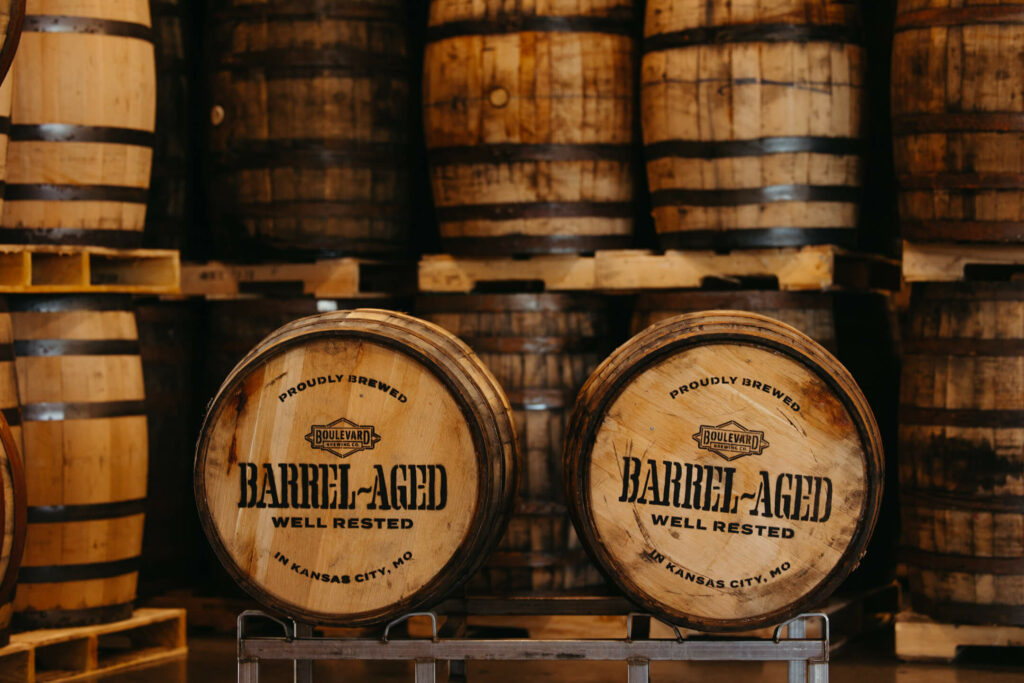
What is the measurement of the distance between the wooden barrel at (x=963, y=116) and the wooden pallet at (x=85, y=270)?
3.12 metres

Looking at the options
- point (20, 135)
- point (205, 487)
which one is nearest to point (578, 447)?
point (205, 487)

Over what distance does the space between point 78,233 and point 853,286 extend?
326 cm

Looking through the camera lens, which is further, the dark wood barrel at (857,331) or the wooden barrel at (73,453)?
the dark wood barrel at (857,331)

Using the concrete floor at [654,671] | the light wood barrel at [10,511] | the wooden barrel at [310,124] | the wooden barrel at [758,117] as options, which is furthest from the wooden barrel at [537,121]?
the light wood barrel at [10,511]

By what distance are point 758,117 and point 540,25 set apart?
3.35ft

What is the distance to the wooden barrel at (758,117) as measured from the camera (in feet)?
19.9

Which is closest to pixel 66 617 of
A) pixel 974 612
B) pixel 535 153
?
pixel 535 153

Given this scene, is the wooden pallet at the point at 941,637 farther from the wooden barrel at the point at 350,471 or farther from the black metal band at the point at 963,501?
the wooden barrel at the point at 350,471

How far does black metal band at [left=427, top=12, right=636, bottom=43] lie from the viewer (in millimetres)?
6340

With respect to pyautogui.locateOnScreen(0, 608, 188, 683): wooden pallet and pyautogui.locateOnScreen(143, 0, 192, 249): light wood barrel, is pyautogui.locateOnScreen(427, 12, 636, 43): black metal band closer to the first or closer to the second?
pyautogui.locateOnScreen(143, 0, 192, 249): light wood barrel

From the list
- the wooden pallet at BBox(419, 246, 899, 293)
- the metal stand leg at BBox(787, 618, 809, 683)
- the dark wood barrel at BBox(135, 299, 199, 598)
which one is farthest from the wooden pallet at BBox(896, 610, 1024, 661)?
the dark wood barrel at BBox(135, 299, 199, 598)

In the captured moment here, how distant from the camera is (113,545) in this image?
19.9ft

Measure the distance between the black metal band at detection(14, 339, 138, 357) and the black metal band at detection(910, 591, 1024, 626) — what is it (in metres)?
3.49

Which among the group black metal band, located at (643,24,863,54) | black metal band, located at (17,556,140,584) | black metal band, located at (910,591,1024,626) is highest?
black metal band, located at (643,24,863,54)
